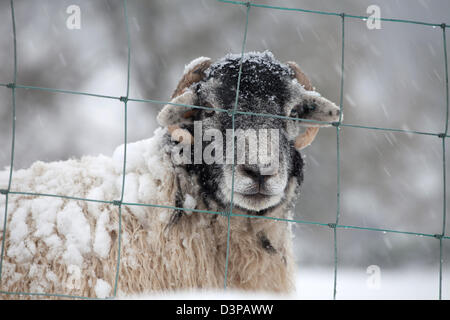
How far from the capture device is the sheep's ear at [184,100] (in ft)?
9.10

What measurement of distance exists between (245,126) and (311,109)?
0.69 metres

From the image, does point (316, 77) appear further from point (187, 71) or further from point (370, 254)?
point (187, 71)

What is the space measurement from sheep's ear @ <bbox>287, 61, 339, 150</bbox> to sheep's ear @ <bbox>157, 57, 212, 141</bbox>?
68 centimetres

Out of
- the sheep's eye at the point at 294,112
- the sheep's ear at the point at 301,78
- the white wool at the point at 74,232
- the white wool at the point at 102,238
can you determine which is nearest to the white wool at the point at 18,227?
the white wool at the point at 74,232

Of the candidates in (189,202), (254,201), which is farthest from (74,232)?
(254,201)

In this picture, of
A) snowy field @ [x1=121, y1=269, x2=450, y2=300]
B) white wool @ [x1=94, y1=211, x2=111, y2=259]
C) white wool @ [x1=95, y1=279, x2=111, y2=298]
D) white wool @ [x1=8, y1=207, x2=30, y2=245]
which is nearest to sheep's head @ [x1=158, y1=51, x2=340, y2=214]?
white wool @ [x1=94, y1=211, x2=111, y2=259]

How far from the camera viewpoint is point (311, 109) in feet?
10.2

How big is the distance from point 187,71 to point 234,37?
686 centimetres

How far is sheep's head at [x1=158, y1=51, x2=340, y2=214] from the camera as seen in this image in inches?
102

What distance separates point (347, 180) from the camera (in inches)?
395

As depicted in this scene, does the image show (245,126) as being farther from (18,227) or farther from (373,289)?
(373,289)
